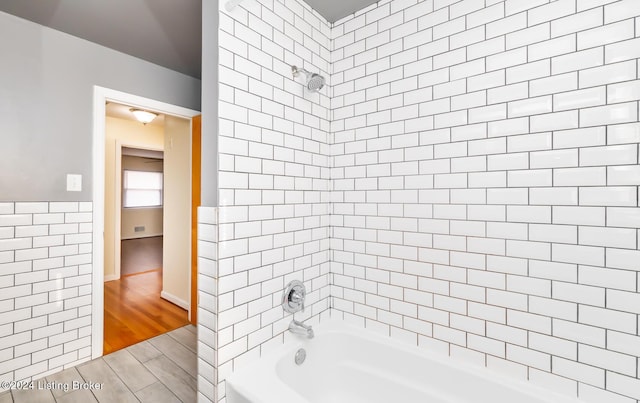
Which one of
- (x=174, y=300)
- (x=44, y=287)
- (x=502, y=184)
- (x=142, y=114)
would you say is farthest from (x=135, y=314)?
(x=502, y=184)

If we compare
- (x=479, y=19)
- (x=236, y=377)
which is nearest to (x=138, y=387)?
(x=236, y=377)

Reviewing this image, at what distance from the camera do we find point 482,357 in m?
1.23

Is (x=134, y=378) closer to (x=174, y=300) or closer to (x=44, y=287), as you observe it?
(x=44, y=287)

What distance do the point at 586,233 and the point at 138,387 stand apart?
8.41 ft

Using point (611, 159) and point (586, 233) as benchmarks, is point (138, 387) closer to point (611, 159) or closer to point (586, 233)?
point (586, 233)

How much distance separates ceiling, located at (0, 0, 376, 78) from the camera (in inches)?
66.3

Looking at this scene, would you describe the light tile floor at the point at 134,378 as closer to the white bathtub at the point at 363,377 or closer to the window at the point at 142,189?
the white bathtub at the point at 363,377

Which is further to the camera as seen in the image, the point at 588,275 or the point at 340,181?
the point at 340,181

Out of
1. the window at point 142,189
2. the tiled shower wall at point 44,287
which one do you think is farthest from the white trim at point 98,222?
the window at point 142,189

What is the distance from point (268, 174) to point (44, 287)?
1906 mm

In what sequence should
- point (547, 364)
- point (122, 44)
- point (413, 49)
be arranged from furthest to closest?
point (122, 44)
point (413, 49)
point (547, 364)

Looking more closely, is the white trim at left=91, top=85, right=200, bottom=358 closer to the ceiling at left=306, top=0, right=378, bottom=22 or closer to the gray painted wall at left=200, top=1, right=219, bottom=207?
the gray painted wall at left=200, top=1, right=219, bottom=207

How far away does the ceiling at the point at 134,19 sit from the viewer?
5.52ft

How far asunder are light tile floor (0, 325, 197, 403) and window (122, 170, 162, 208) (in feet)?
20.6
